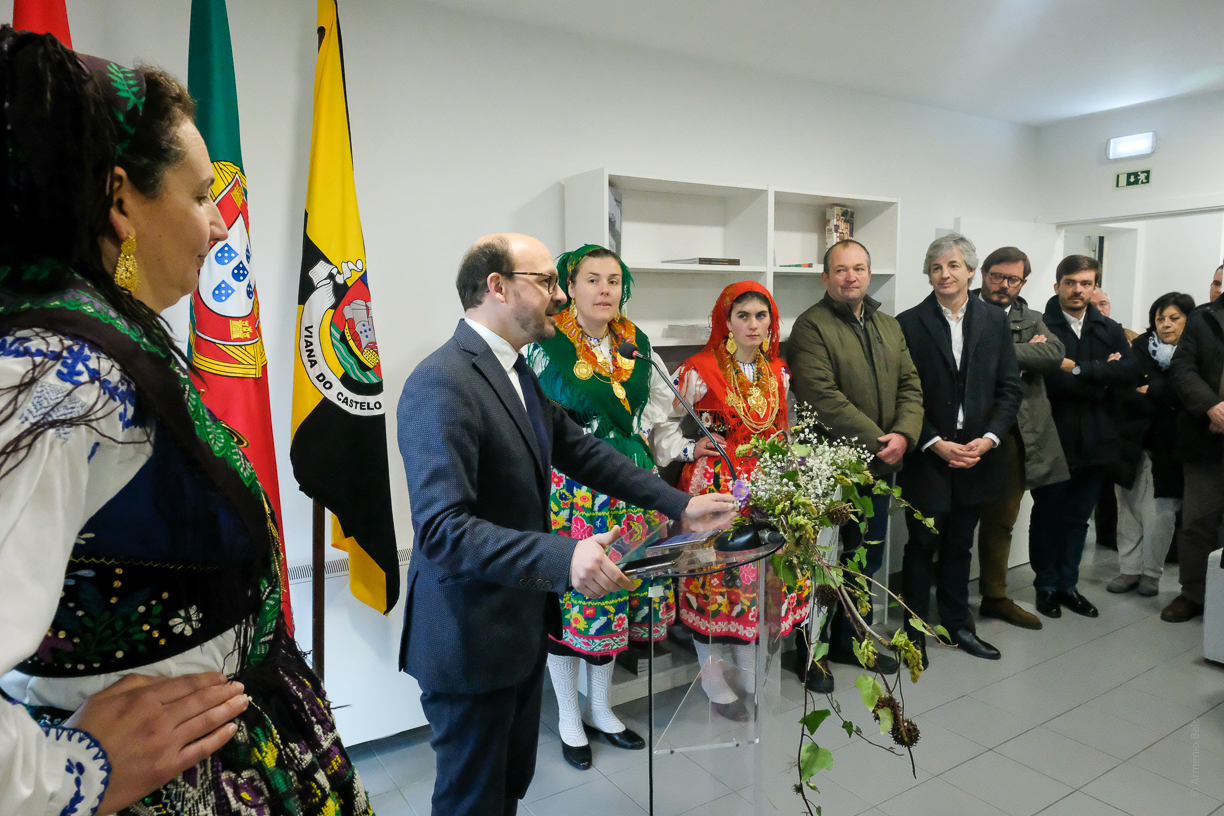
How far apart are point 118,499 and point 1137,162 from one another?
5.74 m

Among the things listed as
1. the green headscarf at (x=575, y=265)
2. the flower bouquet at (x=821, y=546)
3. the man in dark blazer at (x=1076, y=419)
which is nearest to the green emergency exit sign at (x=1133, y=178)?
the man in dark blazer at (x=1076, y=419)

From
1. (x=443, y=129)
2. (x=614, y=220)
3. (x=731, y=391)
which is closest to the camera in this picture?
(x=443, y=129)

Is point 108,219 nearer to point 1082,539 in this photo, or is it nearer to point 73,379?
point 73,379

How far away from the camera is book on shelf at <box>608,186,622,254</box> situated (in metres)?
3.02

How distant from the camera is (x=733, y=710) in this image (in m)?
1.78

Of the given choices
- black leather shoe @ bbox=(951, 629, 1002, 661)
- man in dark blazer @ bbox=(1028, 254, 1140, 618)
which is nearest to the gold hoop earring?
black leather shoe @ bbox=(951, 629, 1002, 661)

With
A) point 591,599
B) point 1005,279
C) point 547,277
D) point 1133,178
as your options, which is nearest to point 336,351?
point 547,277

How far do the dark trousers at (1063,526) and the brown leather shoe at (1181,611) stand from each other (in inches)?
16.5

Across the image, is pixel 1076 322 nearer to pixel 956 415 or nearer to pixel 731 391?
pixel 956 415

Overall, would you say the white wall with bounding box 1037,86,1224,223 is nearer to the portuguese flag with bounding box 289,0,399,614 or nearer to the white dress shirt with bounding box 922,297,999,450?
the white dress shirt with bounding box 922,297,999,450

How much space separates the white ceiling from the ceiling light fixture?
0.32 metres

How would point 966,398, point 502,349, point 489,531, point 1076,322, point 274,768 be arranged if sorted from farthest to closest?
point 1076,322 < point 966,398 < point 502,349 < point 489,531 < point 274,768

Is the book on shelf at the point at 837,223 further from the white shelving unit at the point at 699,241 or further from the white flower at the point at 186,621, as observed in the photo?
the white flower at the point at 186,621

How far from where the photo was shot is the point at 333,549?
2650 millimetres
